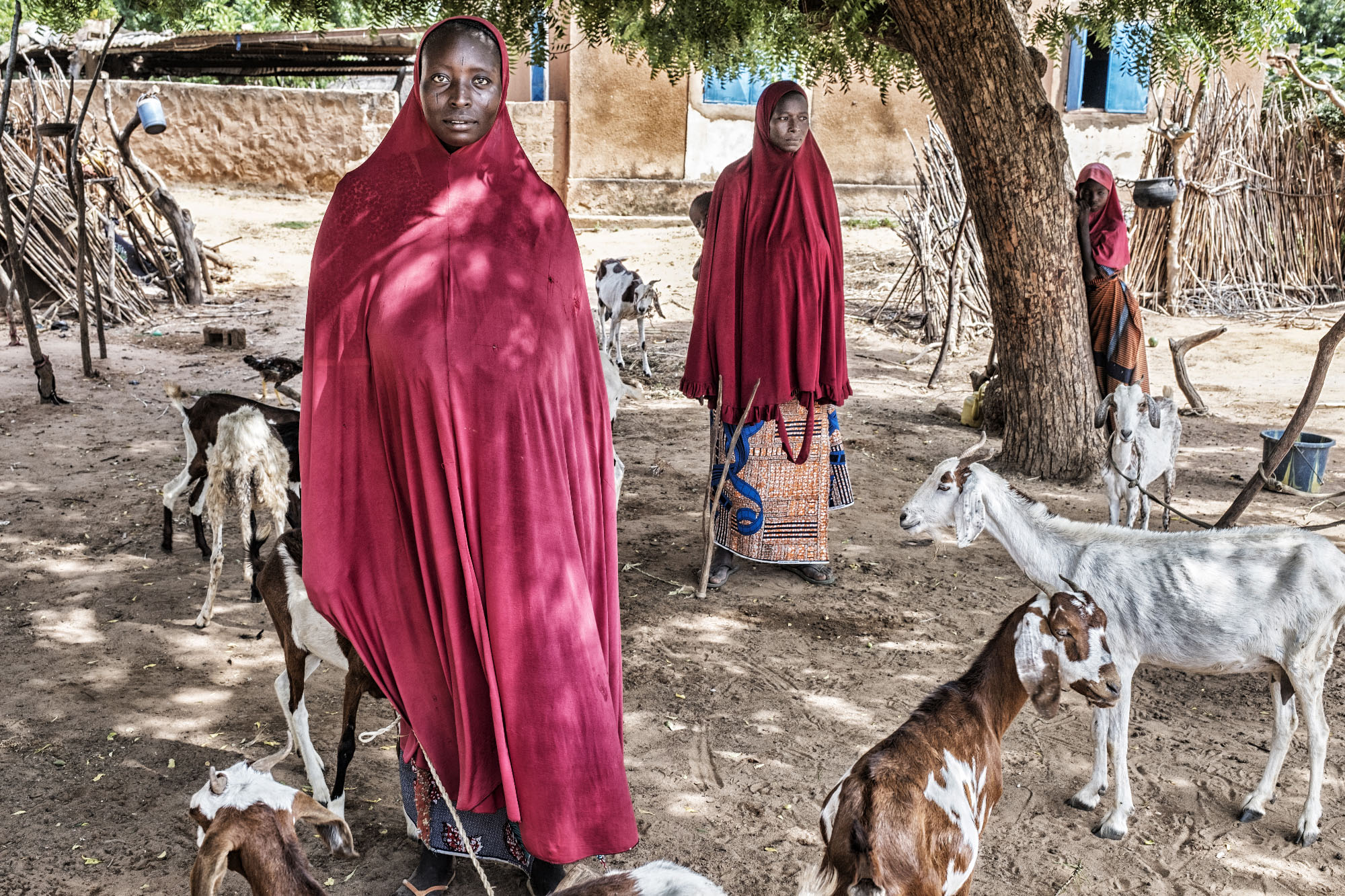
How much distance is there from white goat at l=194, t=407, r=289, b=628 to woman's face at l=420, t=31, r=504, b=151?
2.37 m

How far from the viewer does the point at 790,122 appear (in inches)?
187

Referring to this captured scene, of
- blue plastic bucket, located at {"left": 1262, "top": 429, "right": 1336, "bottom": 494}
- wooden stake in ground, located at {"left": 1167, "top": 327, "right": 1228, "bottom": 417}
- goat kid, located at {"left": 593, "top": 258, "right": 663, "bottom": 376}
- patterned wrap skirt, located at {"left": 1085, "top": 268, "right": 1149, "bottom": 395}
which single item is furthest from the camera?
goat kid, located at {"left": 593, "top": 258, "right": 663, "bottom": 376}

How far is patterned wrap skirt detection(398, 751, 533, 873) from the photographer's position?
2842mm

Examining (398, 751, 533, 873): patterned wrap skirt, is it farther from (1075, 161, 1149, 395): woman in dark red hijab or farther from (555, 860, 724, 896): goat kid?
(1075, 161, 1149, 395): woman in dark red hijab

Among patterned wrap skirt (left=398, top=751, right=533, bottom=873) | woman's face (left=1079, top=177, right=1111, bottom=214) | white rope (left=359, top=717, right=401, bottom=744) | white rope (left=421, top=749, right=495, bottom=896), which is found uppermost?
woman's face (left=1079, top=177, right=1111, bottom=214)

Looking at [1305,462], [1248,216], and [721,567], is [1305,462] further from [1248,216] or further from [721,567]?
[1248,216]

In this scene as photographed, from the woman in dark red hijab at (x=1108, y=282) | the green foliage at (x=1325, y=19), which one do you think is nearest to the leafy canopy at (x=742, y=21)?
the woman in dark red hijab at (x=1108, y=282)

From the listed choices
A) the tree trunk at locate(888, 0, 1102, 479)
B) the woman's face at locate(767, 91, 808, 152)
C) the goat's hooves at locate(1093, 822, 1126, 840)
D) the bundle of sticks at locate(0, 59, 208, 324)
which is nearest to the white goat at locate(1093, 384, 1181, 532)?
the tree trunk at locate(888, 0, 1102, 479)

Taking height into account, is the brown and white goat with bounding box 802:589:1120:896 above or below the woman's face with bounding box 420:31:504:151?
below

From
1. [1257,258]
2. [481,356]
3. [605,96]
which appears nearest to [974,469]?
[481,356]

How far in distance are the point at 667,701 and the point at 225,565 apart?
2.53 metres

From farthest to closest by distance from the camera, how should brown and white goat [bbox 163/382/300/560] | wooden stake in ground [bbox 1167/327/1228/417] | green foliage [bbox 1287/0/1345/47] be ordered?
green foliage [bbox 1287/0/1345/47], wooden stake in ground [bbox 1167/327/1228/417], brown and white goat [bbox 163/382/300/560]

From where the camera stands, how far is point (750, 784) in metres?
3.62

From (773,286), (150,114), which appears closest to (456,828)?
(773,286)
